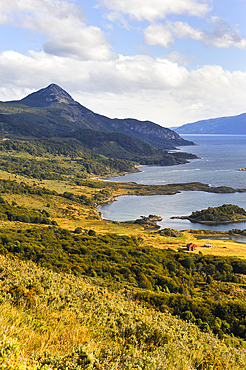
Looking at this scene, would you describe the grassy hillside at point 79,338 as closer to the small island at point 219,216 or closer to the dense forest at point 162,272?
the dense forest at point 162,272

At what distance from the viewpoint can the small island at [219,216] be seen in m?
108

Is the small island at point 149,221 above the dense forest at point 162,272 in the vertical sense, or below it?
below

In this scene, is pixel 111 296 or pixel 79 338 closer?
pixel 79 338

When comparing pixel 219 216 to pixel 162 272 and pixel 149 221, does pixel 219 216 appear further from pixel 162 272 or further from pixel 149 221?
pixel 162 272

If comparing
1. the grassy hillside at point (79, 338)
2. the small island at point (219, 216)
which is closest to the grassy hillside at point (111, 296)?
the grassy hillside at point (79, 338)

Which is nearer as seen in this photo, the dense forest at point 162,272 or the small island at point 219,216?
the dense forest at point 162,272

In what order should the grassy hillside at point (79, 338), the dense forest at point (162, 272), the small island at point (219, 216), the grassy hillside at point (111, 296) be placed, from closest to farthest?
the grassy hillside at point (79, 338)
the grassy hillside at point (111, 296)
the dense forest at point (162, 272)
the small island at point (219, 216)

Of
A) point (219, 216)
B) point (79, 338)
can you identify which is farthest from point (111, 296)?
point (219, 216)

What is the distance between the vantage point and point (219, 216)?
359ft

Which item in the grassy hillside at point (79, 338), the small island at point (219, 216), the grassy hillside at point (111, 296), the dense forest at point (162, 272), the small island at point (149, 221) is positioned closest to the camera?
the grassy hillside at point (79, 338)

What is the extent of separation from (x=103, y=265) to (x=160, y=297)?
1545 cm

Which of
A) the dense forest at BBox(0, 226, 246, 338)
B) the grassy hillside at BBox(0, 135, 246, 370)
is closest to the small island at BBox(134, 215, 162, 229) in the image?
the grassy hillside at BBox(0, 135, 246, 370)

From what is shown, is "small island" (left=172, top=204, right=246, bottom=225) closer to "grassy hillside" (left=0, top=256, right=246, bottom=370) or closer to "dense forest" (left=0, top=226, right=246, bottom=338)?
"dense forest" (left=0, top=226, right=246, bottom=338)

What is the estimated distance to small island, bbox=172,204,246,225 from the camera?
108 metres
